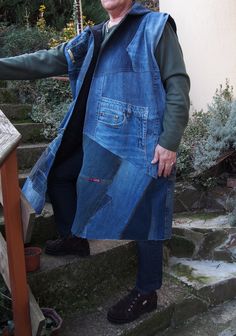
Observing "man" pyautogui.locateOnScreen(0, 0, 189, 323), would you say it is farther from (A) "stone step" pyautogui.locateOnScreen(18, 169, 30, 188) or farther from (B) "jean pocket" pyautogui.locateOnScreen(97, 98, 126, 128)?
(A) "stone step" pyautogui.locateOnScreen(18, 169, 30, 188)

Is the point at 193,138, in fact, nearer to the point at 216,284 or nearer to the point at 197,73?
the point at 197,73

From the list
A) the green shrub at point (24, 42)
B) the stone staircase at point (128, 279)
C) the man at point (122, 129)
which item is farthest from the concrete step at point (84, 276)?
the green shrub at point (24, 42)

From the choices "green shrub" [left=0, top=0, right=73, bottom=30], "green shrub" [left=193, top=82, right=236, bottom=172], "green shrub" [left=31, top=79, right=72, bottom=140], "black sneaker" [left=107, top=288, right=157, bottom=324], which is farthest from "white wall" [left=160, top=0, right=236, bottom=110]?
"green shrub" [left=0, top=0, right=73, bottom=30]

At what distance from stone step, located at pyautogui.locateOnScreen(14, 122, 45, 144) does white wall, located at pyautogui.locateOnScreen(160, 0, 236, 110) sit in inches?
72.9

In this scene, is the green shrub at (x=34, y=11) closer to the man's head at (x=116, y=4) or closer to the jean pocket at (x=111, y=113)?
the man's head at (x=116, y=4)

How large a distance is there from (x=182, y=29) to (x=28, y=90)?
6.23 ft

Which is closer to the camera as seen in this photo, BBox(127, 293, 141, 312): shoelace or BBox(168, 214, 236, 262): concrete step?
BBox(127, 293, 141, 312): shoelace

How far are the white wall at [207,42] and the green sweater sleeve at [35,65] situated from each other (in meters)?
2.58

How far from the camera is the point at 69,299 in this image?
268 centimetres

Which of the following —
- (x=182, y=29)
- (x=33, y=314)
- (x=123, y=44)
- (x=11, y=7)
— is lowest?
(x=33, y=314)

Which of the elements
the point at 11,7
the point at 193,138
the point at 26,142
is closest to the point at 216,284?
the point at 193,138

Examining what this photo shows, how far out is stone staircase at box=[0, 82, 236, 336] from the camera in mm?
2568

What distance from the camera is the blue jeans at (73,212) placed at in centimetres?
247

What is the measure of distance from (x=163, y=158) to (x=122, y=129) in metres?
0.26
